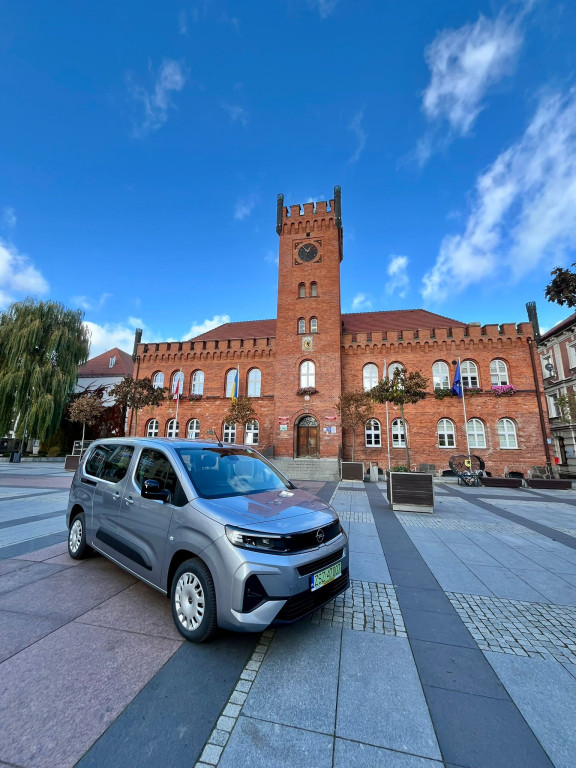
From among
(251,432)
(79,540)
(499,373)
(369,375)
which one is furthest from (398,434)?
(79,540)

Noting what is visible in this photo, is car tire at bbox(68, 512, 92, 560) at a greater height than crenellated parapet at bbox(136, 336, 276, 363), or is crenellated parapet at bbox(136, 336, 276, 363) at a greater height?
crenellated parapet at bbox(136, 336, 276, 363)

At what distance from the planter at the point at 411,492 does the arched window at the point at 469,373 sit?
16.7m

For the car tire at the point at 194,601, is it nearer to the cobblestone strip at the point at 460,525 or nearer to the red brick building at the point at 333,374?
the cobblestone strip at the point at 460,525

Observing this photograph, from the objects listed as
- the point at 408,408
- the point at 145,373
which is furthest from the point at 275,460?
the point at 145,373

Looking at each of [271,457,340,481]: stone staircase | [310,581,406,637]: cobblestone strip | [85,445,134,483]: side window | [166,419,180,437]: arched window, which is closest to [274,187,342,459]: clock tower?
[271,457,340,481]: stone staircase

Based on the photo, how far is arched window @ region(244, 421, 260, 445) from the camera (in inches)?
983

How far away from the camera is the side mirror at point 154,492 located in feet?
10.4

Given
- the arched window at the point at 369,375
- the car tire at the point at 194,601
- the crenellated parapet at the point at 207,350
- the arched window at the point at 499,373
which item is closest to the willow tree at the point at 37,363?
the crenellated parapet at the point at 207,350

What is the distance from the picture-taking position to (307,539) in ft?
9.62

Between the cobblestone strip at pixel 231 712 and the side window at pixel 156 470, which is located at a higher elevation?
the side window at pixel 156 470

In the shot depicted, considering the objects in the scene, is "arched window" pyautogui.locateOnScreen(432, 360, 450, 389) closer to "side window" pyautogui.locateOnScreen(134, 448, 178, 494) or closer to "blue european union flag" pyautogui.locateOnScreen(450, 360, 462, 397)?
"blue european union flag" pyautogui.locateOnScreen(450, 360, 462, 397)

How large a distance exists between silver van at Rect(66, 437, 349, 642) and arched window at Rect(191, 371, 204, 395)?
910 inches

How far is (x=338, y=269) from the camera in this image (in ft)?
81.6

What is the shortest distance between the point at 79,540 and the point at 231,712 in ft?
11.8
